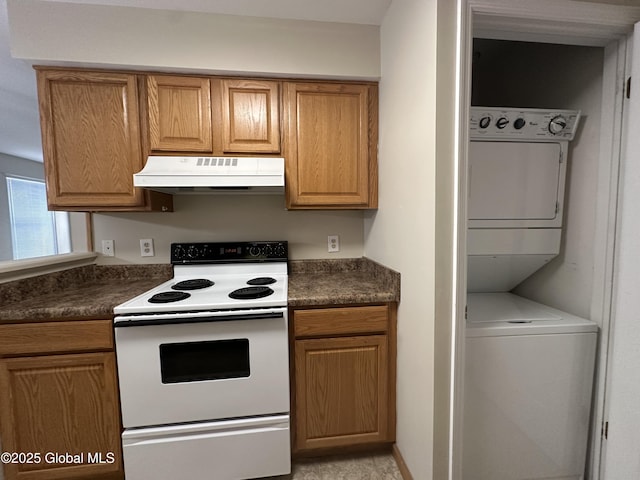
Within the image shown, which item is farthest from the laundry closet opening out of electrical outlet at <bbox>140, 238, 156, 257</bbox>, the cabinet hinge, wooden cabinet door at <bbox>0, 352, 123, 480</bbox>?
electrical outlet at <bbox>140, 238, 156, 257</bbox>

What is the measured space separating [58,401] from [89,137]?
1367 mm

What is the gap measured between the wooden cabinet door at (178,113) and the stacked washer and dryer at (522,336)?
1441 millimetres

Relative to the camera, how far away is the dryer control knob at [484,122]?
1332 millimetres

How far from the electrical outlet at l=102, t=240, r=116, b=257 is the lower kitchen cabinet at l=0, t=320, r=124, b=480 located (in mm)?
705

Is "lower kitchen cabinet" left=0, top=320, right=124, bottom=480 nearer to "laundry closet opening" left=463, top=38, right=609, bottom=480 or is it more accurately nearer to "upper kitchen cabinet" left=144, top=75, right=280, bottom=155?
"upper kitchen cabinet" left=144, top=75, right=280, bottom=155

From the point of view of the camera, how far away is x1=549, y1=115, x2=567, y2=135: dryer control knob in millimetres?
1348

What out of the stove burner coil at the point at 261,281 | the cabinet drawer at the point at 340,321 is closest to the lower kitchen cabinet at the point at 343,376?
the cabinet drawer at the point at 340,321

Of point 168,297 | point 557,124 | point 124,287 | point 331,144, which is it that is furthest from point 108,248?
point 557,124

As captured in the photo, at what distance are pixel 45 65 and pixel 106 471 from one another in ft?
6.96

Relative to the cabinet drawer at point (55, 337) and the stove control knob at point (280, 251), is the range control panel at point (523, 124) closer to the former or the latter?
the stove control knob at point (280, 251)

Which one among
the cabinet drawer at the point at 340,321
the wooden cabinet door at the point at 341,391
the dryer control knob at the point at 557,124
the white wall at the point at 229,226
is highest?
the dryer control knob at the point at 557,124

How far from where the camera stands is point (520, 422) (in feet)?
4.19

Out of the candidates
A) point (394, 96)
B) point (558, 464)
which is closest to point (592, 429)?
point (558, 464)

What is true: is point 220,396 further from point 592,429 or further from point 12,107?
point 12,107
